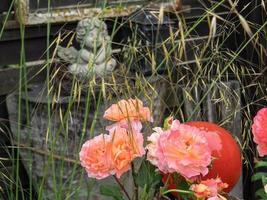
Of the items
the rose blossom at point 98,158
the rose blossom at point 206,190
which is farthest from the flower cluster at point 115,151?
the rose blossom at point 206,190

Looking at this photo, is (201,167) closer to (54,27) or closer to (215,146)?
(215,146)

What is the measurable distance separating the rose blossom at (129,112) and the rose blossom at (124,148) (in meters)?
0.05

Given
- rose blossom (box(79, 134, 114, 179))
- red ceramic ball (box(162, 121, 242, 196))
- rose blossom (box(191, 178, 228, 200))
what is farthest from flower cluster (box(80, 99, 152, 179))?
red ceramic ball (box(162, 121, 242, 196))

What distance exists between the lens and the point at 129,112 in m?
1.32

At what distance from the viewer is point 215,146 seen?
1.54m

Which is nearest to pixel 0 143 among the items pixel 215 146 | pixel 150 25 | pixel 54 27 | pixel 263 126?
pixel 54 27

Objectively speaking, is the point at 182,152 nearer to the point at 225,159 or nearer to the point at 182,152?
the point at 182,152

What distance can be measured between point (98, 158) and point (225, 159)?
421 millimetres

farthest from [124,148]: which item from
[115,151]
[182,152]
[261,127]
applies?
[261,127]

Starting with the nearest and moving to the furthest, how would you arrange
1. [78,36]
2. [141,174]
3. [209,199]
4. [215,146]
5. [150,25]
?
1. [209,199]
2. [141,174]
3. [215,146]
4. [78,36]
5. [150,25]

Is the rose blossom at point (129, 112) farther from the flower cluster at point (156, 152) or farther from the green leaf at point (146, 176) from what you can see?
the green leaf at point (146, 176)

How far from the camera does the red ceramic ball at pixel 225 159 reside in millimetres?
1539

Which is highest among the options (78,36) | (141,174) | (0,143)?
(78,36)

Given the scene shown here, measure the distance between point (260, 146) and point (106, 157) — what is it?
0.40 m
